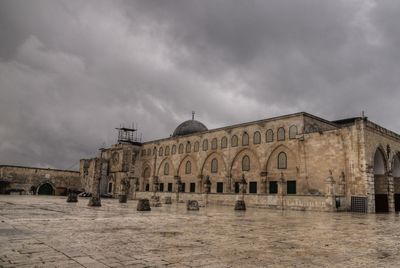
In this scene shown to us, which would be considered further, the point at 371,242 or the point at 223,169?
the point at 223,169

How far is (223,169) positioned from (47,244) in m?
30.2

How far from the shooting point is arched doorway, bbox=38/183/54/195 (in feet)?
154

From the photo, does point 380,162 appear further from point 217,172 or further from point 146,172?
point 146,172

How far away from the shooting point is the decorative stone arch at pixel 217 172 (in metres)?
34.8

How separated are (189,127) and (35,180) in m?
23.8

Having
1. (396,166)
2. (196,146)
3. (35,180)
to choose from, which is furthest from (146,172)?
(396,166)

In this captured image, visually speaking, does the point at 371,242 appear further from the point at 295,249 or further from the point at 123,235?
the point at 123,235

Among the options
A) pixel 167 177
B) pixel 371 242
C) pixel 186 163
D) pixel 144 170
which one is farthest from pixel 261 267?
pixel 144 170

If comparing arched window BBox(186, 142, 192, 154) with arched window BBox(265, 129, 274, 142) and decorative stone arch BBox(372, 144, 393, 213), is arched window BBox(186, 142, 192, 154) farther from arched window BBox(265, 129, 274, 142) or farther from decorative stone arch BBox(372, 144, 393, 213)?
decorative stone arch BBox(372, 144, 393, 213)

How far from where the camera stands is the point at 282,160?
29547mm

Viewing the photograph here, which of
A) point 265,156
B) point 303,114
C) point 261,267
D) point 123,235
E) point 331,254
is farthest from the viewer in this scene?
point 265,156

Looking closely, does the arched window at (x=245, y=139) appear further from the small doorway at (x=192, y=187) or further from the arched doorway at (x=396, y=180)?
the arched doorway at (x=396, y=180)

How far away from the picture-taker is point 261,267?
4.34m

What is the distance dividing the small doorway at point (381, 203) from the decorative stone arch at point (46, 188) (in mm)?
42315
